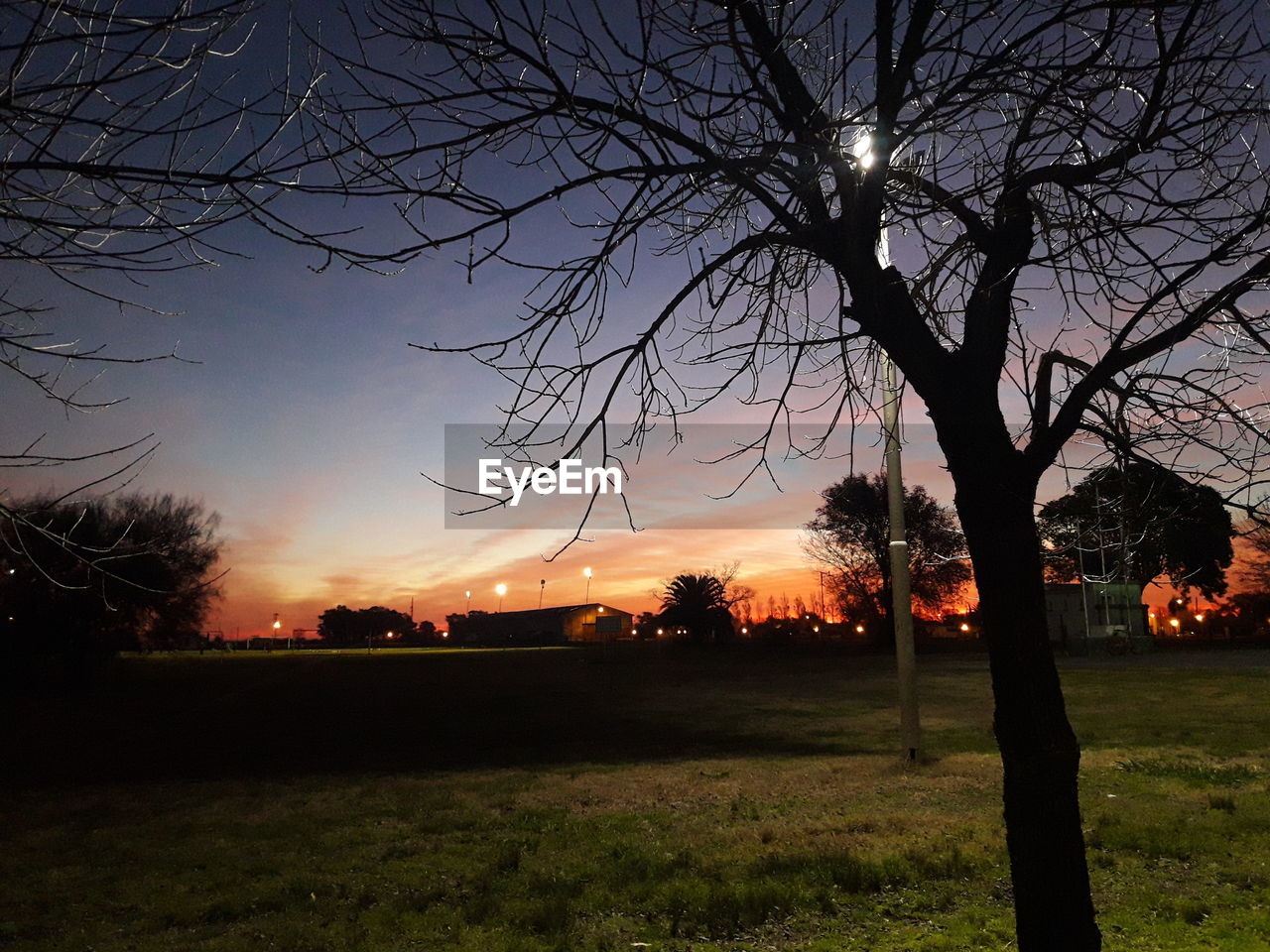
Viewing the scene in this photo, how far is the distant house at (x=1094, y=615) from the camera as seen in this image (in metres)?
35.8

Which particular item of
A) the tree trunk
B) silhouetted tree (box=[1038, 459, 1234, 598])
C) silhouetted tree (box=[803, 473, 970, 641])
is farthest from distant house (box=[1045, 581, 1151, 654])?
the tree trunk

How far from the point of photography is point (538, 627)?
406ft

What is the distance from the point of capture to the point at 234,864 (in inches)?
284

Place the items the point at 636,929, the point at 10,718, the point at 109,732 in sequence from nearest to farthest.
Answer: the point at 636,929, the point at 109,732, the point at 10,718

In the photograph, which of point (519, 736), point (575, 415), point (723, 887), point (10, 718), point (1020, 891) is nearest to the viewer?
point (1020, 891)

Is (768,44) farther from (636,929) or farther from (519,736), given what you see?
(519,736)

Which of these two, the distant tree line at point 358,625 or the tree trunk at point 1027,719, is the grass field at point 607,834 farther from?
the distant tree line at point 358,625

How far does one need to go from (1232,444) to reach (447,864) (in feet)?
21.0

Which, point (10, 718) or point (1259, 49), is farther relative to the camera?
point (10, 718)

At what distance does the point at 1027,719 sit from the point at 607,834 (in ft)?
18.9

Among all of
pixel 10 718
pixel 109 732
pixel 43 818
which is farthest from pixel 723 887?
pixel 10 718

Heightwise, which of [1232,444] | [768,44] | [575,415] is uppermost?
[768,44]

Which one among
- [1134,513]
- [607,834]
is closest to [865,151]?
[1134,513]

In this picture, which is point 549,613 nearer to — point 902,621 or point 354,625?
point 354,625
